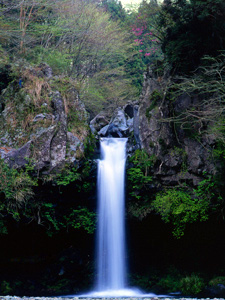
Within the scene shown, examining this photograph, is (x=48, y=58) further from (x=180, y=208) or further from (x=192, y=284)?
(x=192, y=284)

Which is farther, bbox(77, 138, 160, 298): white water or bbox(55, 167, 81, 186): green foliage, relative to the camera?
bbox(77, 138, 160, 298): white water

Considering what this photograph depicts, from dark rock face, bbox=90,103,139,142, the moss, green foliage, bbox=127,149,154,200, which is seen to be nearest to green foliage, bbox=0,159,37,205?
green foliage, bbox=127,149,154,200

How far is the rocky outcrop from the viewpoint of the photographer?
30.0 ft

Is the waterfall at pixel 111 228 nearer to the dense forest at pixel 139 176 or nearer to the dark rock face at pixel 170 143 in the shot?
the dense forest at pixel 139 176

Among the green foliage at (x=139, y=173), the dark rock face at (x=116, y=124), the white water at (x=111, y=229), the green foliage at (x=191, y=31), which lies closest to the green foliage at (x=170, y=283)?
the white water at (x=111, y=229)

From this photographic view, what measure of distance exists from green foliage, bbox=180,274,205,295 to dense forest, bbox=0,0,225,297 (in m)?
0.03

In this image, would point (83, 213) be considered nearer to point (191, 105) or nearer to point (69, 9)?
point (191, 105)

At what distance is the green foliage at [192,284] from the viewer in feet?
30.6

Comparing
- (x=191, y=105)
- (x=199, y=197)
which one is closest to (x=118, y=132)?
(x=191, y=105)

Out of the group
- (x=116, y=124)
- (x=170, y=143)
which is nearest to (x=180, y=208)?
(x=170, y=143)

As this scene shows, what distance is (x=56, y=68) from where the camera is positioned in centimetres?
1420

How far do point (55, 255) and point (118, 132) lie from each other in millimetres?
7082

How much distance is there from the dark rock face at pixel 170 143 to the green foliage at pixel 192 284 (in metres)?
2.95

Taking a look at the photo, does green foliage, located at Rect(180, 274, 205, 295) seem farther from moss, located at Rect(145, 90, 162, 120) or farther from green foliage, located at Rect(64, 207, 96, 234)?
moss, located at Rect(145, 90, 162, 120)
